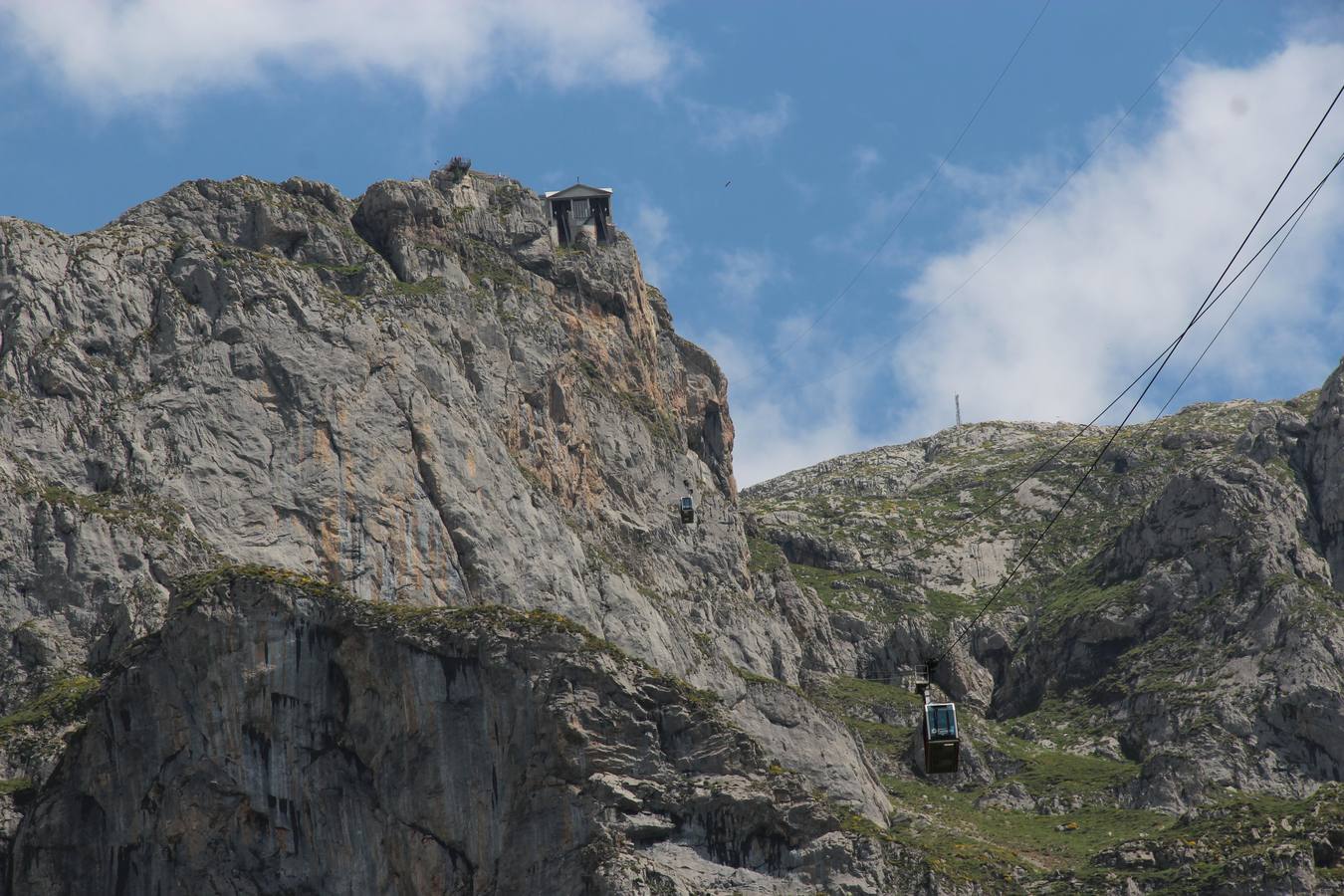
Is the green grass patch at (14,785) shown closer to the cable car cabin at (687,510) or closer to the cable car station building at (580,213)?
the cable car cabin at (687,510)

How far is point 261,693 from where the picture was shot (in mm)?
127688

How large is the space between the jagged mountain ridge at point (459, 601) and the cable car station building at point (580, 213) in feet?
9.36

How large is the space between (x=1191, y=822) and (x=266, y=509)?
6587 centimetres

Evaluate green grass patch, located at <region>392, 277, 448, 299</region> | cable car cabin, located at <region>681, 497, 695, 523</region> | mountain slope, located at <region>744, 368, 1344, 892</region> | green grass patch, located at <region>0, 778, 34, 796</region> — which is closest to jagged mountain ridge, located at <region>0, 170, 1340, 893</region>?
green grass patch, located at <region>0, 778, 34, 796</region>

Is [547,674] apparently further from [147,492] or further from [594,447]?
[594,447]

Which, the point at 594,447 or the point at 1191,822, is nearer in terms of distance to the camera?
the point at 1191,822

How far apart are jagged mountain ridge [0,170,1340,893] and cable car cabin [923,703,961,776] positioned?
39463mm

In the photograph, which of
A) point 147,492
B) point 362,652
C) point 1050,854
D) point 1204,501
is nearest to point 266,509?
point 147,492

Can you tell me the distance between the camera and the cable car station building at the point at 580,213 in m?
194

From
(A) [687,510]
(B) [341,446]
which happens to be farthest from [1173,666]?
(B) [341,446]

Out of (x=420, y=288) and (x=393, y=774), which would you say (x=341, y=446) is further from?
(x=393, y=774)

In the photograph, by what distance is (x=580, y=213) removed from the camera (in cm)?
19612

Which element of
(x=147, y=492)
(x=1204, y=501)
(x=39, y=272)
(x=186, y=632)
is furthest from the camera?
(x=1204, y=501)

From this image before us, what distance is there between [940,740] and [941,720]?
203 centimetres
